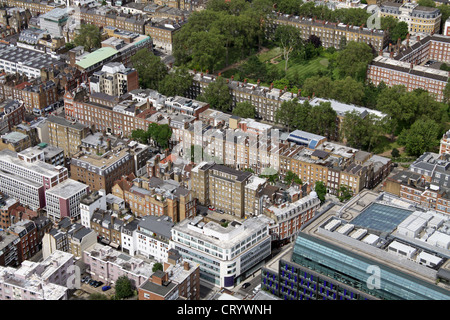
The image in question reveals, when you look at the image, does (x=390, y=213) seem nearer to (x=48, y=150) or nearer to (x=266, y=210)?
(x=266, y=210)

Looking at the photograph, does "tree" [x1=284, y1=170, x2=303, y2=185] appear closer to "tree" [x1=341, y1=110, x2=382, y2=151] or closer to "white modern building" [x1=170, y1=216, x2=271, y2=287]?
"tree" [x1=341, y1=110, x2=382, y2=151]

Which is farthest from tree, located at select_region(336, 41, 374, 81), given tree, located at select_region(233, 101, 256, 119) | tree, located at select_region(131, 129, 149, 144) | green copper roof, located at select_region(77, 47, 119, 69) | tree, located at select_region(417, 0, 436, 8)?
tree, located at select_region(131, 129, 149, 144)

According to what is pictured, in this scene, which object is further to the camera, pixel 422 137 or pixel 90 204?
pixel 422 137

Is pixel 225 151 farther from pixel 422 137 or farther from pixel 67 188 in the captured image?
pixel 422 137

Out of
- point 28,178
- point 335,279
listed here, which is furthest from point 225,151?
point 335,279

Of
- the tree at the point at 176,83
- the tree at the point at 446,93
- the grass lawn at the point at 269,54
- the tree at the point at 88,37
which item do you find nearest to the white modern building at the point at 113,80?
the tree at the point at 176,83

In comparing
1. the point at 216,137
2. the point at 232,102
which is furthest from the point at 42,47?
the point at 216,137
